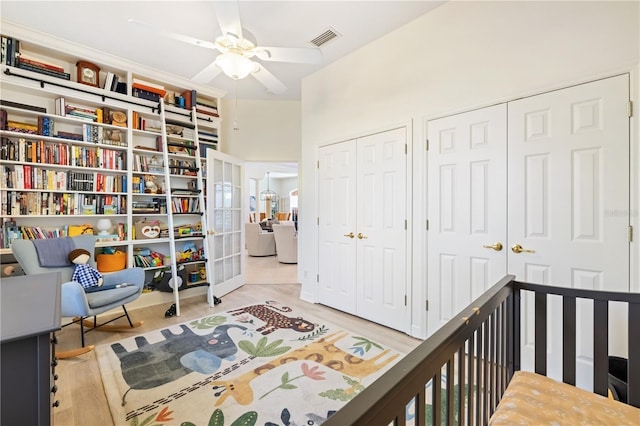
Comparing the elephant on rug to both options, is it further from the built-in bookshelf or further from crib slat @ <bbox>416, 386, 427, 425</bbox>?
crib slat @ <bbox>416, 386, 427, 425</bbox>

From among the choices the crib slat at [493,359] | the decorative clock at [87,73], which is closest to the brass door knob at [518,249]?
the crib slat at [493,359]

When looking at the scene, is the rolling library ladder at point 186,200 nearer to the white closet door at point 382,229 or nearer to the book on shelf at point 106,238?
the book on shelf at point 106,238

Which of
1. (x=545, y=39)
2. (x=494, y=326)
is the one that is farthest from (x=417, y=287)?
(x=545, y=39)

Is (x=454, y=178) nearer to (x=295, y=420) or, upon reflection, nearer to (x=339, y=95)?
(x=339, y=95)

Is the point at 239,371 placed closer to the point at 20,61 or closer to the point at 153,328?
the point at 153,328

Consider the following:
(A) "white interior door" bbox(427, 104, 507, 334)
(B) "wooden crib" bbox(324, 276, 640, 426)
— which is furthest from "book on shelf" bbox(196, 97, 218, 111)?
Answer: (B) "wooden crib" bbox(324, 276, 640, 426)

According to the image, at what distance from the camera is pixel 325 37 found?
2.95m

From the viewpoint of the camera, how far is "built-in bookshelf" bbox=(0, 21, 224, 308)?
2857 mm

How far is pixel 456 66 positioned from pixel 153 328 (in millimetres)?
3726

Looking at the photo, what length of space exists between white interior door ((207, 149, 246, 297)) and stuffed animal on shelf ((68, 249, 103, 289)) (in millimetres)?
1197

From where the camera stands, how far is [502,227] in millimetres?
2184

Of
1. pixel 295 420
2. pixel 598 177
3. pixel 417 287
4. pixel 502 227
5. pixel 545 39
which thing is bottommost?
pixel 295 420

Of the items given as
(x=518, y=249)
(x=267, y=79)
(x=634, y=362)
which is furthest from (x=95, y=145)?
(x=634, y=362)

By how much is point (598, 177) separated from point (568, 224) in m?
0.33
